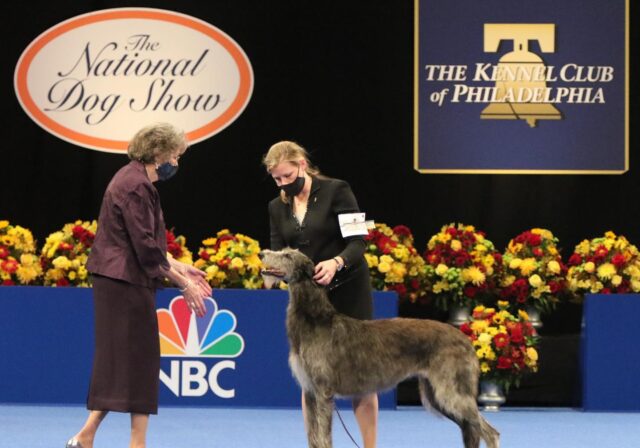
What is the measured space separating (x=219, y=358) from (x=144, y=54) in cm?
242

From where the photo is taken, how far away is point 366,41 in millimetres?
9359

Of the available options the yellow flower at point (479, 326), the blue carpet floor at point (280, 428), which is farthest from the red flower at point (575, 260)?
the blue carpet floor at point (280, 428)

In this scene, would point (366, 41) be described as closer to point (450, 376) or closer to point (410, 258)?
point (410, 258)

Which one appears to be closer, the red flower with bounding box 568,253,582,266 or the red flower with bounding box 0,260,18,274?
the red flower with bounding box 0,260,18,274

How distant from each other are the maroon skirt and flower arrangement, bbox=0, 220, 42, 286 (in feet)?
10.2

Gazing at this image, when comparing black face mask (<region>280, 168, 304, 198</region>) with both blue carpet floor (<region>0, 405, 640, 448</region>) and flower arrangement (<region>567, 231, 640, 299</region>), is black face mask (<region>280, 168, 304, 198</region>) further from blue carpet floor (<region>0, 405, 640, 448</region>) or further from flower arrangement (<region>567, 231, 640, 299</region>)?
flower arrangement (<region>567, 231, 640, 299</region>)

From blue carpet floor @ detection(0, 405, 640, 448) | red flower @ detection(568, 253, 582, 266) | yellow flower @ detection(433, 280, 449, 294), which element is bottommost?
blue carpet floor @ detection(0, 405, 640, 448)

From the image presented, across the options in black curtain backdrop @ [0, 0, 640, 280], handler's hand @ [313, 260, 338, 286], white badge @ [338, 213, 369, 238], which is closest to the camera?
handler's hand @ [313, 260, 338, 286]

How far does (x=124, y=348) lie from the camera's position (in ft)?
17.9

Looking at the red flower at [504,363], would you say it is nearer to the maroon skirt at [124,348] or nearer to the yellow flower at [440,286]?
the yellow flower at [440,286]

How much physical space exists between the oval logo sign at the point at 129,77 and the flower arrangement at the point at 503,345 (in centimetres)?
234

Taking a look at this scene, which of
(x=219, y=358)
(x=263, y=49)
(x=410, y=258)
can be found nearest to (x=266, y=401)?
(x=219, y=358)

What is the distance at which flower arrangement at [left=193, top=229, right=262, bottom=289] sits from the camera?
8523 mm

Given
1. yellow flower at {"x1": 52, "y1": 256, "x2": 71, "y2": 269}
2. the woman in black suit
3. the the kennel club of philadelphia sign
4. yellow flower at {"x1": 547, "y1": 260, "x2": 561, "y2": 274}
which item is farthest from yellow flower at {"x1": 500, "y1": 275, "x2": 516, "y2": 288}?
the woman in black suit
